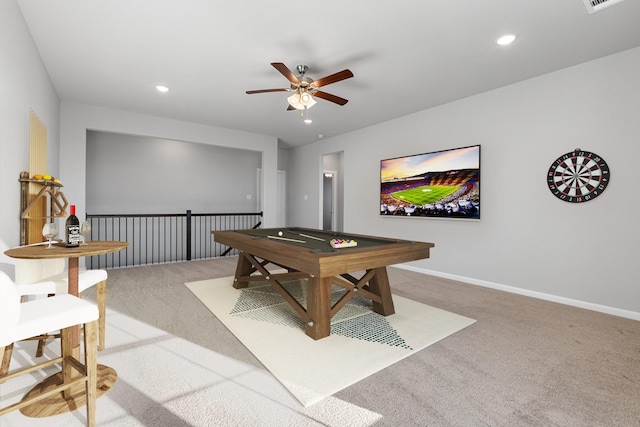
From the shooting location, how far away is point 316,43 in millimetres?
2754

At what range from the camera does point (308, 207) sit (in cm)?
723

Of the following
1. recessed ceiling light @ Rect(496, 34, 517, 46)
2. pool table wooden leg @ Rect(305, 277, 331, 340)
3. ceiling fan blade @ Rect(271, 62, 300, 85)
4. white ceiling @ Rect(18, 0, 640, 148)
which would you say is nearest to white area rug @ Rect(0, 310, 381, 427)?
pool table wooden leg @ Rect(305, 277, 331, 340)

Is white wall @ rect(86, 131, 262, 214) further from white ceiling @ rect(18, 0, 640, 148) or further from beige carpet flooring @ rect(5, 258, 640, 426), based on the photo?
beige carpet flooring @ rect(5, 258, 640, 426)

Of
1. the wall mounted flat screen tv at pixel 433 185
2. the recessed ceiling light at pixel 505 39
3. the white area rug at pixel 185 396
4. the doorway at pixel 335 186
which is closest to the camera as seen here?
the white area rug at pixel 185 396

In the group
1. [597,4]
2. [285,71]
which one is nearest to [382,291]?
[285,71]

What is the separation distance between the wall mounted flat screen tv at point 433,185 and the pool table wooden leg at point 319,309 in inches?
106

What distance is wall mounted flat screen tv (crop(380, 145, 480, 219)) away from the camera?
403 cm

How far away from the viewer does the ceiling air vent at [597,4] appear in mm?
2166

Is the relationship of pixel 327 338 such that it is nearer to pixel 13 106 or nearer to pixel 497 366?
pixel 497 366

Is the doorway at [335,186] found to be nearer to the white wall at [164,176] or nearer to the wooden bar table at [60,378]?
the white wall at [164,176]

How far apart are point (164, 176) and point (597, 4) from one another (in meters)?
7.02

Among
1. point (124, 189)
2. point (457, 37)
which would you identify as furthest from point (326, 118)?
point (124, 189)

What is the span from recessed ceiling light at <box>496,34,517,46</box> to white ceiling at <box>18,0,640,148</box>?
64 millimetres

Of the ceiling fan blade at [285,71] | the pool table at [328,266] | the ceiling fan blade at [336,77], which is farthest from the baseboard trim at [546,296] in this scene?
the ceiling fan blade at [285,71]
